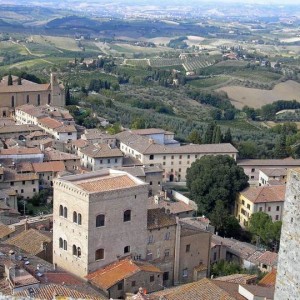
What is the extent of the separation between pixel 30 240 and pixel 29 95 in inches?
1551

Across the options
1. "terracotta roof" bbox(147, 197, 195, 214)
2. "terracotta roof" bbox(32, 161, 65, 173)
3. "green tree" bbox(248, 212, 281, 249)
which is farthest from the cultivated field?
"terracotta roof" bbox(147, 197, 195, 214)

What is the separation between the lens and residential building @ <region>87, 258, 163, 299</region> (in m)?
23.7

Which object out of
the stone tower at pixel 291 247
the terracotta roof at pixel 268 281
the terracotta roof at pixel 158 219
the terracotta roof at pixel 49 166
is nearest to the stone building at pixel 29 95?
the terracotta roof at pixel 49 166

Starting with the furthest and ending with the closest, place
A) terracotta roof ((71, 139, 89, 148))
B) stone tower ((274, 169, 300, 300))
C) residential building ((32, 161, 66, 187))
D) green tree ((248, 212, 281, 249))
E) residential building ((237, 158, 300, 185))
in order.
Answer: residential building ((237, 158, 300, 185)) < terracotta roof ((71, 139, 89, 148)) < residential building ((32, 161, 66, 187)) < green tree ((248, 212, 281, 249)) < stone tower ((274, 169, 300, 300))

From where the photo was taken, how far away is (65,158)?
45.8m

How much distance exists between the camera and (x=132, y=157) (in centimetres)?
5119

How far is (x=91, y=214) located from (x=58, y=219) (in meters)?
2.25

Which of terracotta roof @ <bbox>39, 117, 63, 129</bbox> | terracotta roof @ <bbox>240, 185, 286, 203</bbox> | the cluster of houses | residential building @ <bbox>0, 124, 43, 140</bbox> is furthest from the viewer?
terracotta roof @ <bbox>39, 117, 63, 129</bbox>

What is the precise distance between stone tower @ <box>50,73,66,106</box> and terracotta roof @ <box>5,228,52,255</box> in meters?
38.9

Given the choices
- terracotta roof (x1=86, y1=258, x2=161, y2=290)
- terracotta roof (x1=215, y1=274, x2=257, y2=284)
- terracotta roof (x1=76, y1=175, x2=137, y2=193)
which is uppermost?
terracotta roof (x1=76, y1=175, x2=137, y2=193)

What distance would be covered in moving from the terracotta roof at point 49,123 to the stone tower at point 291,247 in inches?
1716

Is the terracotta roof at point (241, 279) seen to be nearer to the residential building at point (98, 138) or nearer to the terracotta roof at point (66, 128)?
the residential building at point (98, 138)

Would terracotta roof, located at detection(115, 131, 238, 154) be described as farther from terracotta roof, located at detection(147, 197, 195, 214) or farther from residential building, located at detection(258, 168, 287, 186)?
terracotta roof, located at detection(147, 197, 195, 214)

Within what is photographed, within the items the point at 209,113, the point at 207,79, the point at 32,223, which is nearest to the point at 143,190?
the point at 32,223
